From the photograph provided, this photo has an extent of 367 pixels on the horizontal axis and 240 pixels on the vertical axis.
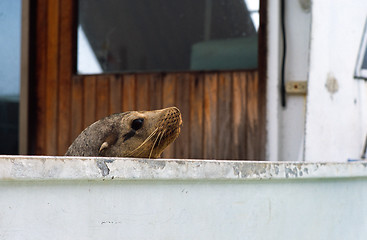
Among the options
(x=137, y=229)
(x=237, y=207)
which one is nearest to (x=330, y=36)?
(x=237, y=207)

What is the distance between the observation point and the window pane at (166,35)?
3.90 metres

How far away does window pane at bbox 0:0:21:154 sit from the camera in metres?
4.61

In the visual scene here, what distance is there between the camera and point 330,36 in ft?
10.8

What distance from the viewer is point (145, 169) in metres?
1.46

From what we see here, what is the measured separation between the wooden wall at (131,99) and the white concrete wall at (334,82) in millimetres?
481

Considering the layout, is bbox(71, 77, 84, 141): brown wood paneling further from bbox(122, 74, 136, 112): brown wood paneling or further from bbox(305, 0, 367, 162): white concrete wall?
bbox(305, 0, 367, 162): white concrete wall

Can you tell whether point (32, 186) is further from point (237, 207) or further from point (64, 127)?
point (64, 127)

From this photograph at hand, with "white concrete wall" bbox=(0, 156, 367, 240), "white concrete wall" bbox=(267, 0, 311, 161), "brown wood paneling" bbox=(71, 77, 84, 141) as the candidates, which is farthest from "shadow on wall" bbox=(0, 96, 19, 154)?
"white concrete wall" bbox=(0, 156, 367, 240)

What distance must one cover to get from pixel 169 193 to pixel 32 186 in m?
0.37

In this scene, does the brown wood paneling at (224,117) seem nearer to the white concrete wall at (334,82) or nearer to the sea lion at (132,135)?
the white concrete wall at (334,82)

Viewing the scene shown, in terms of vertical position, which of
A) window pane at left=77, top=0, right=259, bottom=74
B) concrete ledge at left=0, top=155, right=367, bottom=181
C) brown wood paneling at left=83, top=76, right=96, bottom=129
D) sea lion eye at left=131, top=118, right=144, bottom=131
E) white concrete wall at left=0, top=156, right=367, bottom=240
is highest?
window pane at left=77, top=0, right=259, bottom=74

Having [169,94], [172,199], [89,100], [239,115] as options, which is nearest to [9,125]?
[89,100]

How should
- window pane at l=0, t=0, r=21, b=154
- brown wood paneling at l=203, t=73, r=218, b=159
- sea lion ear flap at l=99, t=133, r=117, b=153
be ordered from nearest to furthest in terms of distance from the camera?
sea lion ear flap at l=99, t=133, r=117, b=153, brown wood paneling at l=203, t=73, r=218, b=159, window pane at l=0, t=0, r=21, b=154

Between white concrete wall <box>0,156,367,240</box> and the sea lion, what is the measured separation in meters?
0.63
